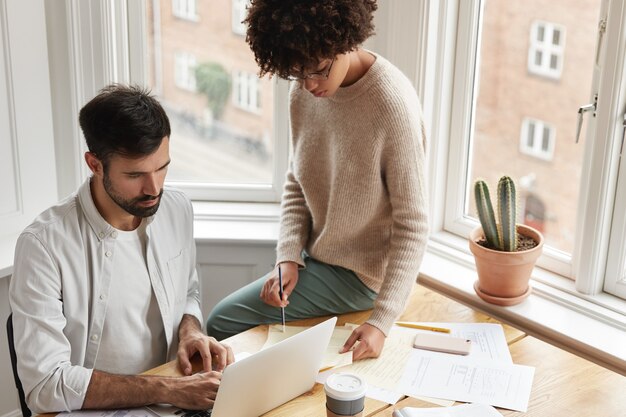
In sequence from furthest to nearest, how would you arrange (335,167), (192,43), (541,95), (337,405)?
(192,43) < (541,95) < (335,167) < (337,405)

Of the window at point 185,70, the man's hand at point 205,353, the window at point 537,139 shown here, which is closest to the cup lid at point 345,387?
the man's hand at point 205,353

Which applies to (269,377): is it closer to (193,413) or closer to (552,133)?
(193,413)

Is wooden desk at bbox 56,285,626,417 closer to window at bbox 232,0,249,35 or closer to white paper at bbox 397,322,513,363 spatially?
white paper at bbox 397,322,513,363

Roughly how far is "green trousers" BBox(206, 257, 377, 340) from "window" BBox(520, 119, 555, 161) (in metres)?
0.74

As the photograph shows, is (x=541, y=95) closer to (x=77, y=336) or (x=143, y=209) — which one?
(x=143, y=209)

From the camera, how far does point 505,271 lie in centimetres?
210

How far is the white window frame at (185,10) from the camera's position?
104 inches

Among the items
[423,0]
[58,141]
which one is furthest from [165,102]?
[423,0]

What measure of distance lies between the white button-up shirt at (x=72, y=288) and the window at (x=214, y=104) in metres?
0.88

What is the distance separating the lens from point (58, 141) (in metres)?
2.57

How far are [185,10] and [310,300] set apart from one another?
124 cm

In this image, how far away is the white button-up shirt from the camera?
5.07 feet

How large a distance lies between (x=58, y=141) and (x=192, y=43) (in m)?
0.60

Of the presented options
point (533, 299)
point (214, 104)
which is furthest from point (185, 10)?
point (533, 299)
